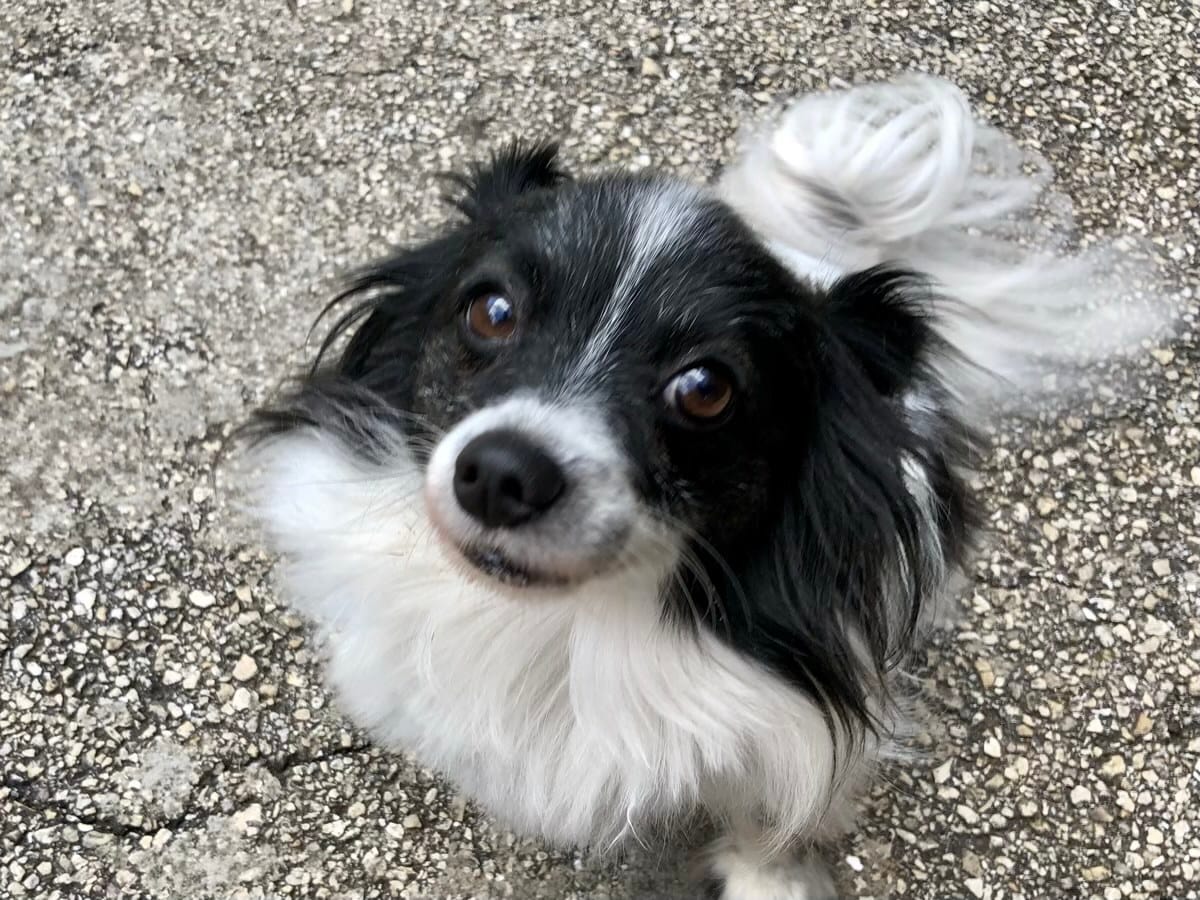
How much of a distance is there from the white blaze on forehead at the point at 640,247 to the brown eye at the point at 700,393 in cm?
11

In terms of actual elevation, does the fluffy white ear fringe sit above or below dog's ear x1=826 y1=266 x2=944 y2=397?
below

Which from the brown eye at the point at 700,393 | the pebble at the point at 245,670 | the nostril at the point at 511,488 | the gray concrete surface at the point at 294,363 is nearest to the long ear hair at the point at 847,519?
the brown eye at the point at 700,393

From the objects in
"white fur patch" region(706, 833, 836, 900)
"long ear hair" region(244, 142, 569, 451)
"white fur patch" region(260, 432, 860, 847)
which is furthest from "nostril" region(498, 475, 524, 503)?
"white fur patch" region(706, 833, 836, 900)

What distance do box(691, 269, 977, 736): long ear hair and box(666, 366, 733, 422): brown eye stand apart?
16 centimetres

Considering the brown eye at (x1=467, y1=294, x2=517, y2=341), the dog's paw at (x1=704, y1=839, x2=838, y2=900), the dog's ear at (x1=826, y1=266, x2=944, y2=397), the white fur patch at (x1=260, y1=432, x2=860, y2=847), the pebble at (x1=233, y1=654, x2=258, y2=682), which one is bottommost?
the dog's paw at (x1=704, y1=839, x2=838, y2=900)

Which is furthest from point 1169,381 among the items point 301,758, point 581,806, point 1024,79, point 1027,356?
point 301,758

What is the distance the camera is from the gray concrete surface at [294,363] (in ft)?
7.55

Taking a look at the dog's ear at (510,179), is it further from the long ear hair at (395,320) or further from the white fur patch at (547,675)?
the white fur patch at (547,675)

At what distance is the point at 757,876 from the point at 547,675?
0.75 metres

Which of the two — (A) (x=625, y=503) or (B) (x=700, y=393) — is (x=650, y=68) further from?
(A) (x=625, y=503)

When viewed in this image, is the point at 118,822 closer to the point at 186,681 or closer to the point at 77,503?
the point at 186,681

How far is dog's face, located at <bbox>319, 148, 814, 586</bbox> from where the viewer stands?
56.1 inches

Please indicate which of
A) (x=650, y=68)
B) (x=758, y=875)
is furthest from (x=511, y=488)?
(x=650, y=68)

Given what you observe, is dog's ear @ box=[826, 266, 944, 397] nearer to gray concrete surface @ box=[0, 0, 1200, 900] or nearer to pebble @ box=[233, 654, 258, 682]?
gray concrete surface @ box=[0, 0, 1200, 900]
